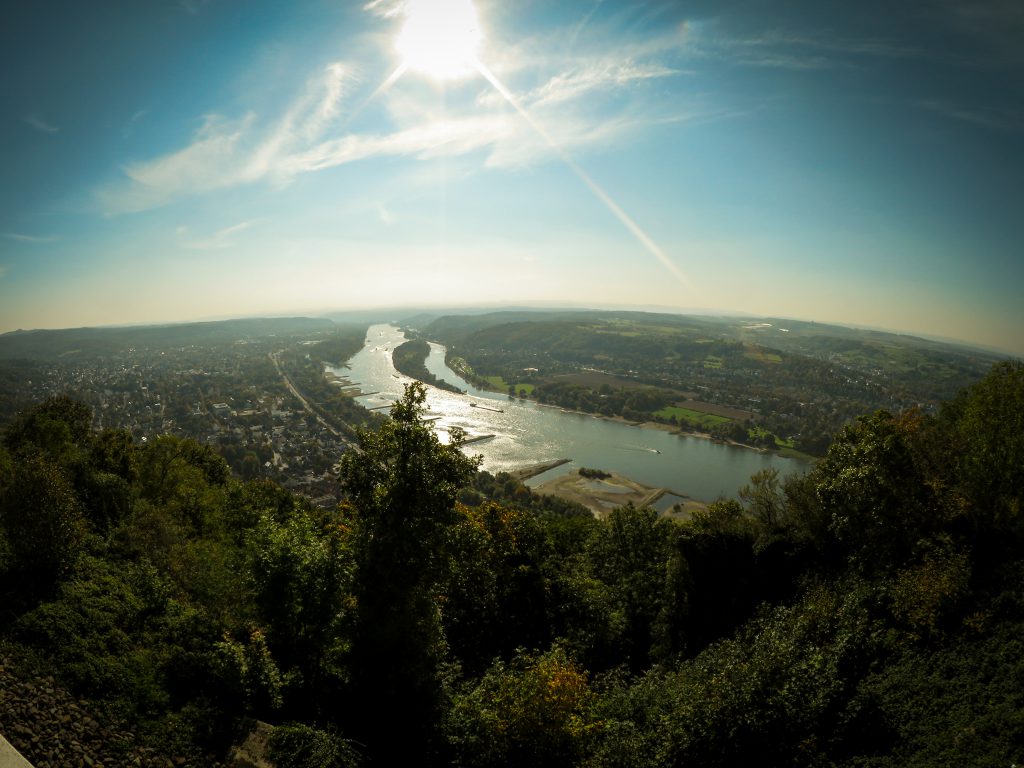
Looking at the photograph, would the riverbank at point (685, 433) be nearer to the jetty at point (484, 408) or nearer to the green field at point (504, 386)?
the green field at point (504, 386)

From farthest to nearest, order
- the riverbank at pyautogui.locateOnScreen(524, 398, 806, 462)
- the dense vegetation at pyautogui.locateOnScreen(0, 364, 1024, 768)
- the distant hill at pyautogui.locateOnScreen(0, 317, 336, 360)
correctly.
→ 1. the distant hill at pyautogui.locateOnScreen(0, 317, 336, 360)
2. the riverbank at pyautogui.locateOnScreen(524, 398, 806, 462)
3. the dense vegetation at pyautogui.locateOnScreen(0, 364, 1024, 768)

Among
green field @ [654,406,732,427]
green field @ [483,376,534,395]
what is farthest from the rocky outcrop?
green field @ [483,376,534,395]

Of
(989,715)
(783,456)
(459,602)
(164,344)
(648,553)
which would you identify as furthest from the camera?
(164,344)

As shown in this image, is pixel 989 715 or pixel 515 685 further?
pixel 515 685

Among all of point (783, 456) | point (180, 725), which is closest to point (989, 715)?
point (180, 725)

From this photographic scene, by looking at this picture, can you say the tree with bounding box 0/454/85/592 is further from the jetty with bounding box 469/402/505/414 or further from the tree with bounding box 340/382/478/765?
the jetty with bounding box 469/402/505/414

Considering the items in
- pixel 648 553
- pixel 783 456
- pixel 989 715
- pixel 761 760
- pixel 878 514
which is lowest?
pixel 783 456

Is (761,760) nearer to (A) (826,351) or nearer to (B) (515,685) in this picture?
(B) (515,685)

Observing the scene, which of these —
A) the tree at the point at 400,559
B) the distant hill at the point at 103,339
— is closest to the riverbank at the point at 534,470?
the tree at the point at 400,559
